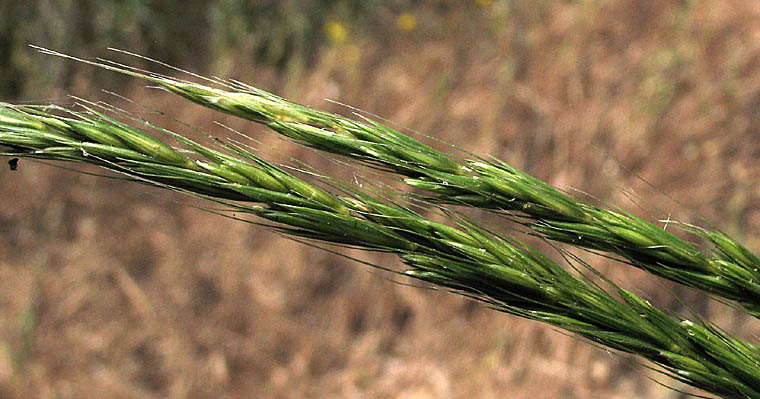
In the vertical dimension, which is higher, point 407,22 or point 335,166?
point 407,22

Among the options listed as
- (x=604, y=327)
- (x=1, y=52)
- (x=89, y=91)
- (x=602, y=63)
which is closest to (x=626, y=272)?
(x=602, y=63)

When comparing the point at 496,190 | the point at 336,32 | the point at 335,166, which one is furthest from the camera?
the point at 336,32

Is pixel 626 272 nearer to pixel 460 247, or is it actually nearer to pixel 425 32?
pixel 425 32

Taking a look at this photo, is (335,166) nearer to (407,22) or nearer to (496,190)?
(407,22)

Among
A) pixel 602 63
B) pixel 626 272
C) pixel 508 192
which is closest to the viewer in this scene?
pixel 508 192

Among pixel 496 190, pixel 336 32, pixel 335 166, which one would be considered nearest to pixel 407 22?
pixel 336 32

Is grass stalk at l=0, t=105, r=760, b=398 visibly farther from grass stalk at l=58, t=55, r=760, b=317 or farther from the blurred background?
the blurred background
